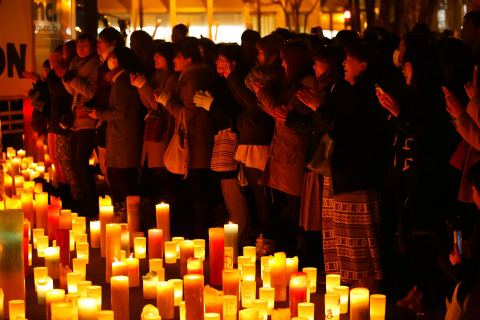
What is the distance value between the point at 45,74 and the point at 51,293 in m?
4.95

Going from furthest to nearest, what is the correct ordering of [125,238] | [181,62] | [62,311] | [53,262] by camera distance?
[181,62] → [125,238] → [53,262] → [62,311]

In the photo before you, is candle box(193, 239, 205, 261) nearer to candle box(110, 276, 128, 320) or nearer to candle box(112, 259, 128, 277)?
candle box(112, 259, 128, 277)

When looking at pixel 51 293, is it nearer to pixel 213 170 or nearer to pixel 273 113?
pixel 273 113

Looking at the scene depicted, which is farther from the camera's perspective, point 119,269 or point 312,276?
point 312,276

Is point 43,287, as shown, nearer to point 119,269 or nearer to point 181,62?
point 119,269

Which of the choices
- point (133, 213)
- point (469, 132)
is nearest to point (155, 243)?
point (133, 213)

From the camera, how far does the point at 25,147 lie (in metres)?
10.8

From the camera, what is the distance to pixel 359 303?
4.12m

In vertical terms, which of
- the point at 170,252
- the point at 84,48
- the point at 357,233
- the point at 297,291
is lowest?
the point at 170,252

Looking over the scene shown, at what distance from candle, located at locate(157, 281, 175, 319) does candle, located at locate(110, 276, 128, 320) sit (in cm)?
Result: 21

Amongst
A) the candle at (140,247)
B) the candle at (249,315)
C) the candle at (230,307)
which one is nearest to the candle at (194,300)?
the candle at (230,307)

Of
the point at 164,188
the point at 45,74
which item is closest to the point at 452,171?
the point at 164,188

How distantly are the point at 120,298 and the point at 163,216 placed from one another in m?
1.86

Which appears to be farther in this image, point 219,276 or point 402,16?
point 402,16
